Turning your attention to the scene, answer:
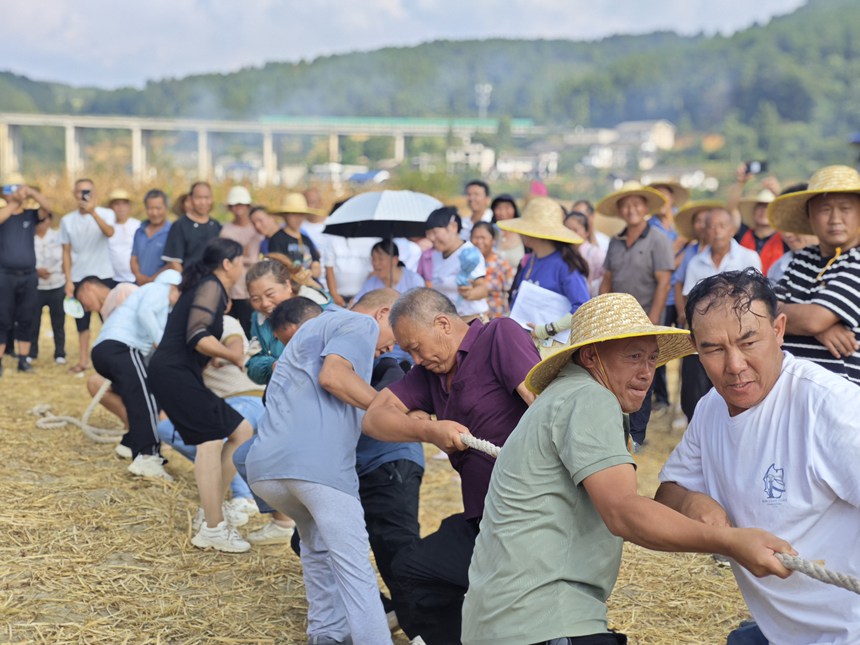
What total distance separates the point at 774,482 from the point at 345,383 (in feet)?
7.10

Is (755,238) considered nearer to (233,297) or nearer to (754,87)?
(233,297)

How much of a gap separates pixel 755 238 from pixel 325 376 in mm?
6257

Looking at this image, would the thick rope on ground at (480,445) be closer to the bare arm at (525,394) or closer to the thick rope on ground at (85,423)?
the bare arm at (525,394)

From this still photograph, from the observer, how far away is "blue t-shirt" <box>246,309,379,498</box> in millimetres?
4430

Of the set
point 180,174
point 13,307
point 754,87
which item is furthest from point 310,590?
point 754,87

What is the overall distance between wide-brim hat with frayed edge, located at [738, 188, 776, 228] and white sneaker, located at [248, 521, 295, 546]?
18.6 feet

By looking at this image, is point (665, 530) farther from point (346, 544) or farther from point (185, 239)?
point (185, 239)

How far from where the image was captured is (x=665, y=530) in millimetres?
2451

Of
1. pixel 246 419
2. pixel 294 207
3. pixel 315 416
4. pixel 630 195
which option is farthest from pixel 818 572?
pixel 294 207

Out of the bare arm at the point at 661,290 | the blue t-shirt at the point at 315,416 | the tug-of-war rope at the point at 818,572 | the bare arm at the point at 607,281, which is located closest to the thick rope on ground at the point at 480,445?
the blue t-shirt at the point at 315,416

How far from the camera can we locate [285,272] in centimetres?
570

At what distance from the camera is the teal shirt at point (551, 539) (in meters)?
2.67

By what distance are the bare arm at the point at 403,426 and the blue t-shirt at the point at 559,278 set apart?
2.99m

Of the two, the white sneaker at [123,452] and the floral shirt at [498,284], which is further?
the floral shirt at [498,284]
